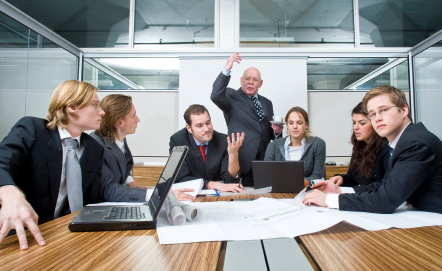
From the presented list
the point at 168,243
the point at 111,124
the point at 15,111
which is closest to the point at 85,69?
the point at 15,111

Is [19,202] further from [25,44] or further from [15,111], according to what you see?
[25,44]

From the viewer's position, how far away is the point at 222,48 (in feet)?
13.0

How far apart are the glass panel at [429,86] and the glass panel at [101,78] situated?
14.2 ft

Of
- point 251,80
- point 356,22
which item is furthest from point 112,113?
point 356,22

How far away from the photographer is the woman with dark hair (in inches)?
69.8

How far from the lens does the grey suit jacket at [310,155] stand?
234 centimetres

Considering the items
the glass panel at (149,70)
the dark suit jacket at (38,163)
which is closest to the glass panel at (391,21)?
the glass panel at (149,70)

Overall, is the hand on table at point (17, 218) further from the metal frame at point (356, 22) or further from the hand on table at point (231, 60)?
the metal frame at point (356, 22)

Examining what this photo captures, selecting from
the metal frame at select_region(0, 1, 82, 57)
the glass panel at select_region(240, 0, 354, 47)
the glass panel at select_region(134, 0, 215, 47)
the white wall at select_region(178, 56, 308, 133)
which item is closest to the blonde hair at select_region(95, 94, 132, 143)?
the metal frame at select_region(0, 1, 82, 57)

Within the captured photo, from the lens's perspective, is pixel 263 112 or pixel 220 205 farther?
pixel 263 112

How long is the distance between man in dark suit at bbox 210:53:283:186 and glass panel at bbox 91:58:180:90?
1390 millimetres

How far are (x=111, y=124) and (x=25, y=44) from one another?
77.5 inches

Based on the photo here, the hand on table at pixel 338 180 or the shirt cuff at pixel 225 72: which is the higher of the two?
the shirt cuff at pixel 225 72

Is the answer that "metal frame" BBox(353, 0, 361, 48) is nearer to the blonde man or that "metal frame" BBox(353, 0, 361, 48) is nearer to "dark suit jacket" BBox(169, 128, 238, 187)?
"dark suit jacket" BBox(169, 128, 238, 187)
